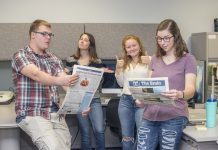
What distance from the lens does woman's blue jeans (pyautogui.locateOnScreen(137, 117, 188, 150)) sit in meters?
1.98

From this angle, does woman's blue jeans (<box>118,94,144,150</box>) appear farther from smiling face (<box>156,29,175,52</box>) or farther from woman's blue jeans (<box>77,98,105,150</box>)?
smiling face (<box>156,29,175,52</box>)

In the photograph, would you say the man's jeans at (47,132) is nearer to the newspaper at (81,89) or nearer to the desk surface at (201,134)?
the newspaper at (81,89)

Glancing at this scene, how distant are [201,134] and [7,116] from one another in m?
1.46

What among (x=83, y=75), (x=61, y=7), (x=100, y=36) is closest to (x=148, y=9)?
(x=100, y=36)

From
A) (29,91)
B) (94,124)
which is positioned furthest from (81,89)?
(94,124)

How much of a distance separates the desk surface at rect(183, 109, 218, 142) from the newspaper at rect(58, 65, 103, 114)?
649mm

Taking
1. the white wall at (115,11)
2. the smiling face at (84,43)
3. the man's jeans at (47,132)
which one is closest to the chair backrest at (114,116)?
the smiling face at (84,43)

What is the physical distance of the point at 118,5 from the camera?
384 centimetres

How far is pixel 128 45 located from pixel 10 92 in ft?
4.49

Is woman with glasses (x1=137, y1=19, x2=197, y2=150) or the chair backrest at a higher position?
woman with glasses (x1=137, y1=19, x2=197, y2=150)

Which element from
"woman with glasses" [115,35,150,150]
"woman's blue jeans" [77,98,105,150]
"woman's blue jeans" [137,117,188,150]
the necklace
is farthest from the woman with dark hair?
the necklace

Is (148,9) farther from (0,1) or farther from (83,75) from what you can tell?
(83,75)

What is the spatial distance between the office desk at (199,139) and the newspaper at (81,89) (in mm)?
650

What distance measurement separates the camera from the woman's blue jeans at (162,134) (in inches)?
77.9
